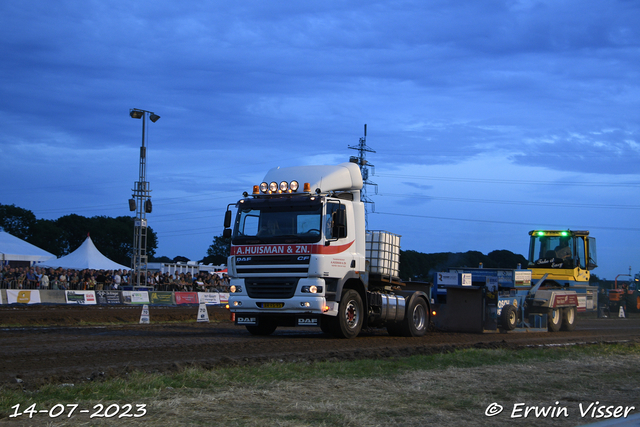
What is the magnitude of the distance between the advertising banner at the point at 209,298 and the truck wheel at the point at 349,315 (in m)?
19.2

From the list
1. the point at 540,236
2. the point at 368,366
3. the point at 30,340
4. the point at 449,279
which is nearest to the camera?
the point at 368,366

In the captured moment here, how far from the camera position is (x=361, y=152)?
2231 inches

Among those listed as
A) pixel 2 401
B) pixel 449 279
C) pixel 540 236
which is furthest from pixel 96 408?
pixel 540 236

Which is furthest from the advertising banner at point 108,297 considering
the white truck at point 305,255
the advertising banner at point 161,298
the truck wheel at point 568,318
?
the truck wheel at point 568,318

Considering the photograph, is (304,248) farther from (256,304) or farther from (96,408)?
(96,408)

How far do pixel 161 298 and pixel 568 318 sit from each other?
19.4 metres

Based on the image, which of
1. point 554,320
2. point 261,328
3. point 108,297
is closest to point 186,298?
point 108,297

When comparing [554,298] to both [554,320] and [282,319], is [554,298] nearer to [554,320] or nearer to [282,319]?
[554,320]

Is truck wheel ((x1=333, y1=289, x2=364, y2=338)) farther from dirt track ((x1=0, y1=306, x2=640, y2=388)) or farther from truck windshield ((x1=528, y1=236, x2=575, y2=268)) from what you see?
truck windshield ((x1=528, y1=236, x2=575, y2=268))

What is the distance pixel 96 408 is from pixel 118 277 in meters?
30.6

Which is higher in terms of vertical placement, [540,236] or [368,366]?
[540,236]

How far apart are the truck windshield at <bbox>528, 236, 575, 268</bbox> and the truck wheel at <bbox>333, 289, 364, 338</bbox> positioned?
35.3 feet

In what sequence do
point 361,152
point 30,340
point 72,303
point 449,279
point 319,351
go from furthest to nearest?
1. point 361,152
2. point 72,303
3. point 449,279
4. point 30,340
5. point 319,351

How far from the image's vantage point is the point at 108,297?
31.5 m
